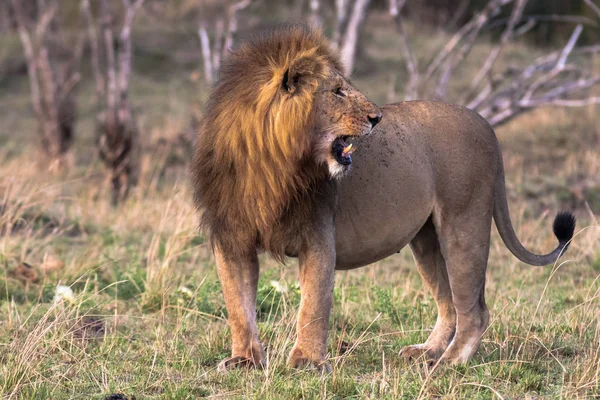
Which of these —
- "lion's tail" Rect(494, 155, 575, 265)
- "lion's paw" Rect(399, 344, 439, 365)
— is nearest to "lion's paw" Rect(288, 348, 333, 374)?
"lion's paw" Rect(399, 344, 439, 365)

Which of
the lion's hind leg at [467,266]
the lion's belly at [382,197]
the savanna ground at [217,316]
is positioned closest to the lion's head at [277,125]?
the lion's belly at [382,197]

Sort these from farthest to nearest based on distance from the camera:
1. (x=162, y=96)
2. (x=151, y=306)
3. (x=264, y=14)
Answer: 1. (x=264, y=14)
2. (x=162, y=96)
3. (x=151, y=306)

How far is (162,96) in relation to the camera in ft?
52.4

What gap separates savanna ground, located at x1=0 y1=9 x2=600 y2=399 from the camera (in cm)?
361

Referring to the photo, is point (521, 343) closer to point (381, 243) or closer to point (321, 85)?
point (381, 243)

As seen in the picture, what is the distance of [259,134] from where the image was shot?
3.55 metres

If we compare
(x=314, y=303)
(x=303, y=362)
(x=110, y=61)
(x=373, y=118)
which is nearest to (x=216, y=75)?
(x=373, y=118)

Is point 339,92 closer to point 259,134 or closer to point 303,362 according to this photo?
point 259,134

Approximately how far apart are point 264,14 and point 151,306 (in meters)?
18.2

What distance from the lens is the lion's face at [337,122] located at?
358 centimetres

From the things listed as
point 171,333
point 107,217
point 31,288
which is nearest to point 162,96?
point 107,217

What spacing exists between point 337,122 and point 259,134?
0.31 meters

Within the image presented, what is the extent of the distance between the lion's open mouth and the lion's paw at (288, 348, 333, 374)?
790 millimetres

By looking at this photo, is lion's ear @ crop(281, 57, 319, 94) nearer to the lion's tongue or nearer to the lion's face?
the lion's face
